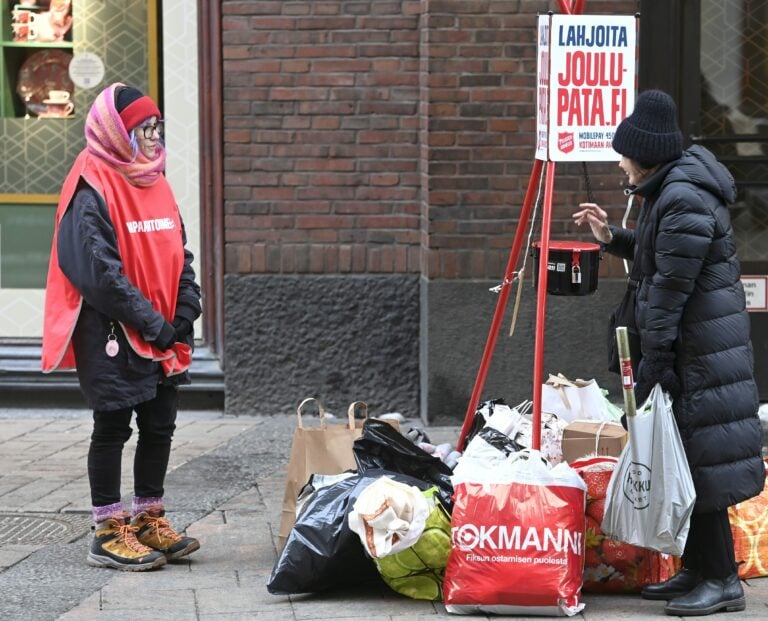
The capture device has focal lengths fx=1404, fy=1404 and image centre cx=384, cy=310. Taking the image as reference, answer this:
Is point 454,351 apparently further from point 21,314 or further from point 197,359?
point 21,314

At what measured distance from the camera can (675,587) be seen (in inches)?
200

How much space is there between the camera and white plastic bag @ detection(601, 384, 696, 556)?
4789 mm

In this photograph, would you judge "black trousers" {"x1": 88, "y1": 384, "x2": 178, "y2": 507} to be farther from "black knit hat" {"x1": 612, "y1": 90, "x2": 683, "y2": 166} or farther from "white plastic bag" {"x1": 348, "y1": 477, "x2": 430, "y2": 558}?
"black knit hat" {"x1": 612, "y1": 90, "x2": 683, "y2": 166}

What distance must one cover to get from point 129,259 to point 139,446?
77 cm

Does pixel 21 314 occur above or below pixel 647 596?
above

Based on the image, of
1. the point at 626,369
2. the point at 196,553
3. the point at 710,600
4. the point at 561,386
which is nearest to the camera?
the point at 626,369

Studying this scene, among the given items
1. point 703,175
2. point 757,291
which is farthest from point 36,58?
point 703,175

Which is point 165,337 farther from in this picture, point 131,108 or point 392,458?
point 392,458

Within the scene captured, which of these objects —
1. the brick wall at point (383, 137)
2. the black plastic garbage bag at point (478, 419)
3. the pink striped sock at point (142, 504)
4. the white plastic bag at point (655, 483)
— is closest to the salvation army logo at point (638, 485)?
the white plastic bag at point (655, 483)

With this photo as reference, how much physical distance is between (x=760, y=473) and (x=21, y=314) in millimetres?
5237

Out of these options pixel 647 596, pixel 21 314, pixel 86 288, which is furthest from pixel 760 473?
pixel 21 314

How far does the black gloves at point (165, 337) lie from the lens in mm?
5320

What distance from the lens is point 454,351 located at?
804 centimetres

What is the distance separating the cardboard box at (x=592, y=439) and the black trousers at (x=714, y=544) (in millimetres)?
554
